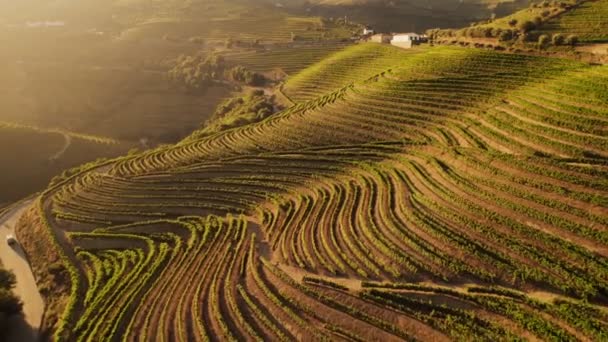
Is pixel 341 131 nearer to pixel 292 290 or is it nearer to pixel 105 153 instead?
pixel 292 290

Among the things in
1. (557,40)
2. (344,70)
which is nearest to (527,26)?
(557,40)

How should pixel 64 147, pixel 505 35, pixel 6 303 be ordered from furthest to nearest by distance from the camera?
pixel 64 147 < pixel 505 35 < pixel 6 303

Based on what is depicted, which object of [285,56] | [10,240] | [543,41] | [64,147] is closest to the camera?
[10,240]

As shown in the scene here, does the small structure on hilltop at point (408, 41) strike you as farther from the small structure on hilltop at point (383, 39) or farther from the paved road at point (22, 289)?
the paved road at point (22, 289)

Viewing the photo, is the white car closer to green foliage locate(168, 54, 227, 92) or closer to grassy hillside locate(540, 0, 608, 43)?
green foliage locate(168, 54, 227, 92)

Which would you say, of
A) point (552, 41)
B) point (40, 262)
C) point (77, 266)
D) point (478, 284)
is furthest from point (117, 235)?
point (552, 41)

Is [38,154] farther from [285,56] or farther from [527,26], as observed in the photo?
[527,26]
